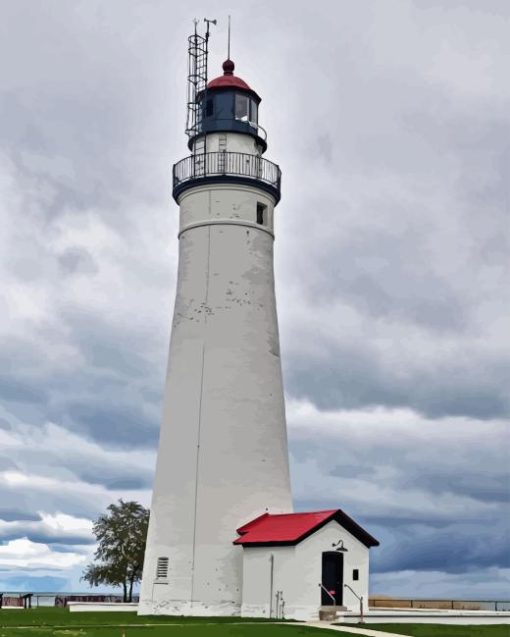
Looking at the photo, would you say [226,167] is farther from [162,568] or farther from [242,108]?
[162,568]

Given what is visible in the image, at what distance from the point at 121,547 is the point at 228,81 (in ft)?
82.8

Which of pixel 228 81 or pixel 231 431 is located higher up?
pixel 228 81

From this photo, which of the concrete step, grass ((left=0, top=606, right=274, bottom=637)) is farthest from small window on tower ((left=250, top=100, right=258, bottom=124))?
grass ((left=0, top=606, right=274, bottom=637))

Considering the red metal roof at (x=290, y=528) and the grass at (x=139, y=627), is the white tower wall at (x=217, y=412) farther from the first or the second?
the grass at (x=139, y=627)

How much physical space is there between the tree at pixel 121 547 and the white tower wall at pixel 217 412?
12.2 metres

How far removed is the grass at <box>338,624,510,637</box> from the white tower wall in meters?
8.32

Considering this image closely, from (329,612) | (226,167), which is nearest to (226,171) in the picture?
(226,167)

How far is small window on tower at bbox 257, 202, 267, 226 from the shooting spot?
139 feet

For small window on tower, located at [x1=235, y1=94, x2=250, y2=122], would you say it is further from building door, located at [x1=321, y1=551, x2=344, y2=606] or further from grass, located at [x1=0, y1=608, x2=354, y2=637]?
grass, located at [x1=0, y1=608, x2=354, y2=637]

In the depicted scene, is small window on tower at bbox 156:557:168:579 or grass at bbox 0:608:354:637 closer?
grass at bbox 0:608:354:637

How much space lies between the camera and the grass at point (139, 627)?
26.6 m

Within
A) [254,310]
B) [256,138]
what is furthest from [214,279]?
[256,138]

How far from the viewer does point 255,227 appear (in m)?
41.8

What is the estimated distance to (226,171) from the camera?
42094 millimetres
